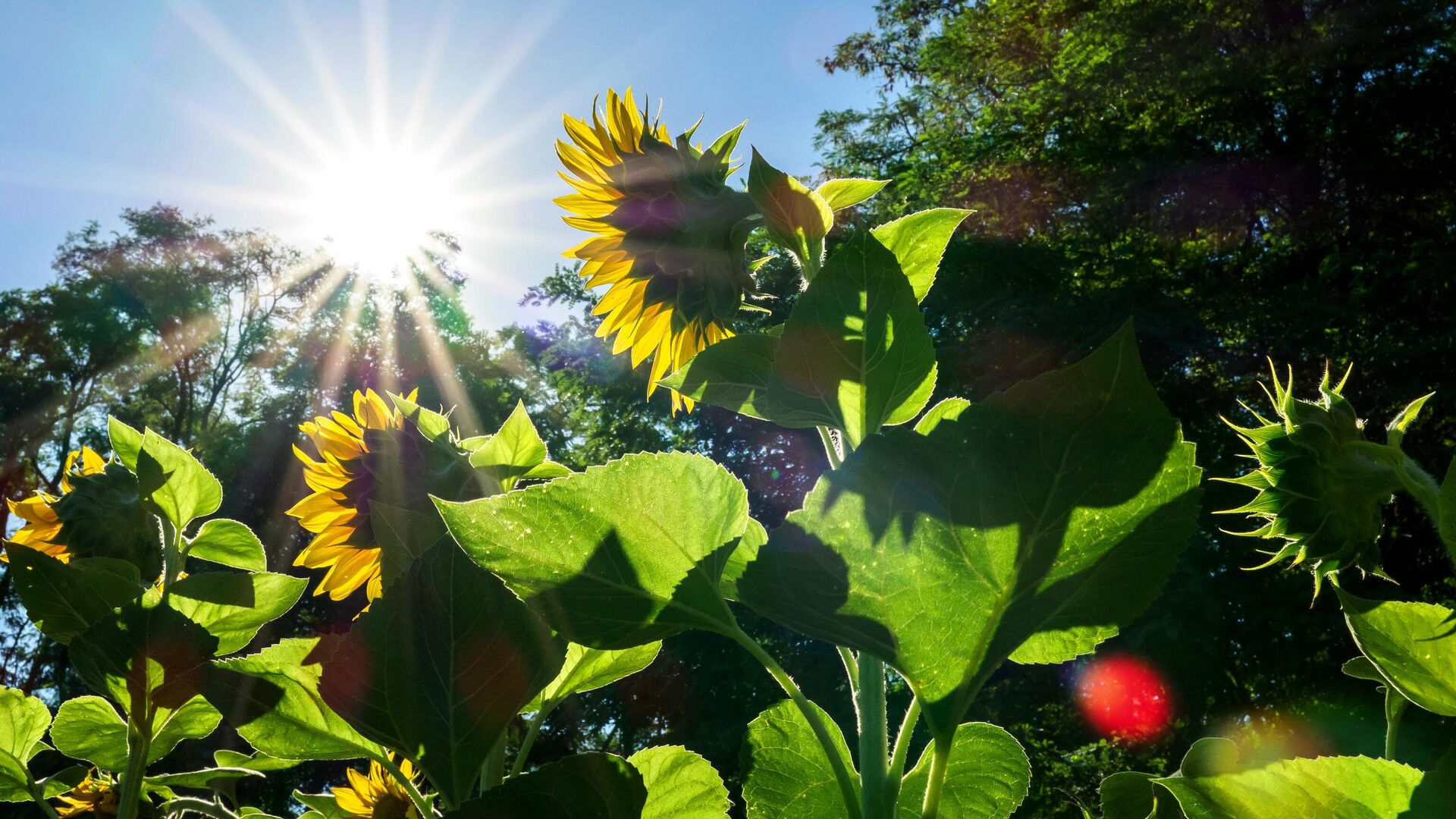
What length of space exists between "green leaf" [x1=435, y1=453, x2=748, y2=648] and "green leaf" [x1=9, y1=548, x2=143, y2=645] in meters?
0.25

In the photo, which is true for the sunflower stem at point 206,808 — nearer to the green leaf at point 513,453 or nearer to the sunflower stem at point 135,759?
the sunflower stem at point 135,759

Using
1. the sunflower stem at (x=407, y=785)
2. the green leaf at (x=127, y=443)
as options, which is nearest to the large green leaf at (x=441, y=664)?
the sunflower stem at (x=407, y=785)

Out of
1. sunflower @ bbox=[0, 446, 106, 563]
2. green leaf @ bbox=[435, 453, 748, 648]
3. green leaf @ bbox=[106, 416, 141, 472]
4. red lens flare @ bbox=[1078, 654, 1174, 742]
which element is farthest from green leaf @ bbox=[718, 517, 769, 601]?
red lens flare @ bbox=[1078, 654, 1174, 742]

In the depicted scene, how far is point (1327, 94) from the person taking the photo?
6879 millimetres

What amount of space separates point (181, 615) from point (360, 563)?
20 centimetres

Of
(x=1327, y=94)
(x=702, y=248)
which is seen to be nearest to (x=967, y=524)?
(x=702, y=248)

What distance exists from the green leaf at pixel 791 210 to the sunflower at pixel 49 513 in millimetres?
420

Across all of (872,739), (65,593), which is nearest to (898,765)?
(872,739)

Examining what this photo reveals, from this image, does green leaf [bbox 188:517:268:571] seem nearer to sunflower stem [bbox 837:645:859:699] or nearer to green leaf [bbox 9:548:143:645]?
green leaf [bbox 9:548:143:645]

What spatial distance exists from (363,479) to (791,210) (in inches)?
11.5

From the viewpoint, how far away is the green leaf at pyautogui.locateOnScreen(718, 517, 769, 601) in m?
0.23

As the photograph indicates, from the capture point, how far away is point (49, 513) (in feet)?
1.99

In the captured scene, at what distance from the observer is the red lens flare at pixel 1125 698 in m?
5.78

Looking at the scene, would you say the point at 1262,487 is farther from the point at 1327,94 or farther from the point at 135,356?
the point at 135,356
